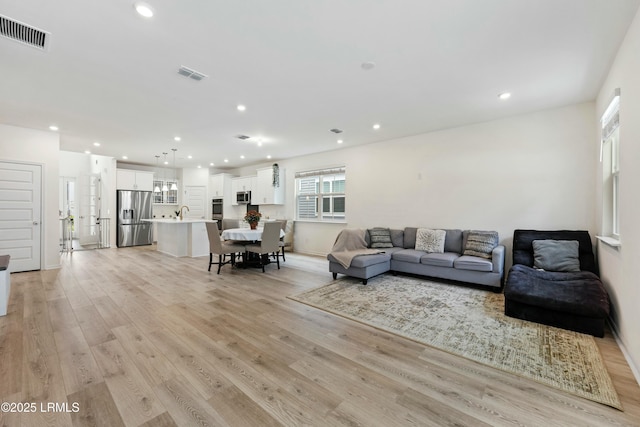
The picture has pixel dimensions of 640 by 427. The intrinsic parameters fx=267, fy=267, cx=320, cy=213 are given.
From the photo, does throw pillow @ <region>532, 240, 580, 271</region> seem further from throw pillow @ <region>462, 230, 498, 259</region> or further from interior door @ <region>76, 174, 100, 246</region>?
interior door @ <region>76, 174, 100, 246</region>

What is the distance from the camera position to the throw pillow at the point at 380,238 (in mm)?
5352

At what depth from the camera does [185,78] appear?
3074 mm

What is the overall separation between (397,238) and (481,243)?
1.52m

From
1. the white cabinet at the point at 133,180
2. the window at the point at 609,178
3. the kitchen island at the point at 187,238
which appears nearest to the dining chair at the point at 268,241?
the kitchen island at the point at 187,238

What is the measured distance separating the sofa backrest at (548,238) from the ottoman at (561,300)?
1.21ft

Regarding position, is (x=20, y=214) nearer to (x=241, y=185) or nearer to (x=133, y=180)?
(x=133, y=180)

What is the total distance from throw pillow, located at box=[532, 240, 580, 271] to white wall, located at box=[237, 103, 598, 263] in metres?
0.48

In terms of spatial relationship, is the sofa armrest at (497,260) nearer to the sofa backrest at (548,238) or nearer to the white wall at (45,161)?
the sofa backrest at (548,238)

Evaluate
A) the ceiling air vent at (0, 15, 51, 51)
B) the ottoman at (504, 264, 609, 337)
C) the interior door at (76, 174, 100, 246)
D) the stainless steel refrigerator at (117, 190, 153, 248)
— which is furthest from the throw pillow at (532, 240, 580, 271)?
the interior door at (76, 174, 100, 246)

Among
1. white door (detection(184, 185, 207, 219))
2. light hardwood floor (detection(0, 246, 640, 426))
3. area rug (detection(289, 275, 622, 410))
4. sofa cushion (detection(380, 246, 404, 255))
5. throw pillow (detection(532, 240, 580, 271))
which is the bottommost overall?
light hardwood floor (detection(0, 246, 640, 426))

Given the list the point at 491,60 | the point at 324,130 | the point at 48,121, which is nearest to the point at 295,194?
the point at 324,130

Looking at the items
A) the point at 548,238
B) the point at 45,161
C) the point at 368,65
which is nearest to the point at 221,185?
the point at 45,161

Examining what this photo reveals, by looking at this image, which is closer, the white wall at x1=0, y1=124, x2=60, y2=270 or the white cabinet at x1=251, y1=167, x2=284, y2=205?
the white wall at x1=0, y1=124, x2=60, y2=270

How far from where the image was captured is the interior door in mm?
8797
